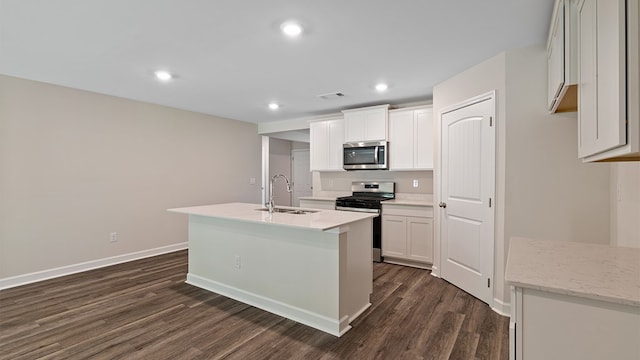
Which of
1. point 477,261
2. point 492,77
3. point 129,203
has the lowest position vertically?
point 477,261

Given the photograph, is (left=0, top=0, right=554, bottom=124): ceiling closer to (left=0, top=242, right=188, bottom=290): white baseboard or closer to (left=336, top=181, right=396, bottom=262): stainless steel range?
(left=336, top=181, right=396, bottom=262): stainless steel range

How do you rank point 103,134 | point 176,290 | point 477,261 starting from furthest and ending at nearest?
point 103,134
point 176,290
point 477,261

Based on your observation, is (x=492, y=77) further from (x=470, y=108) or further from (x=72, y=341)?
(x=72, y=341)

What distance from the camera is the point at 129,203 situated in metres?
4.42

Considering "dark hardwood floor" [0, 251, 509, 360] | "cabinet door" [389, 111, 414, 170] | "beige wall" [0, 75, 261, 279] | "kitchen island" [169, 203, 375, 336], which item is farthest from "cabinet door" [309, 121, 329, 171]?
"dark hardwood floor" [0, 251, 509, 360]

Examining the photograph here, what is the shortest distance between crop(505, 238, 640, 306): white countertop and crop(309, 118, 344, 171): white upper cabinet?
3.69 metres

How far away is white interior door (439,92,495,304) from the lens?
9.44 ft

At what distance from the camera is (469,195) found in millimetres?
3131

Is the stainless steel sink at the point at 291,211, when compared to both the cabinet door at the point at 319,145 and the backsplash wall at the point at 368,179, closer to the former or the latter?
the cabinet door at the point at 319,145

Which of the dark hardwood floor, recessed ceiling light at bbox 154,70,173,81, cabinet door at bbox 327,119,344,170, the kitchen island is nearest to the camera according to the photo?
the dark hardwood floor

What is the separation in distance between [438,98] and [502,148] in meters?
1.19

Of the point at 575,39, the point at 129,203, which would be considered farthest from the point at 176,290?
the point at 575,39

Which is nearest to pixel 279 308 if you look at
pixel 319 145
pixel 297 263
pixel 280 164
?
pixel 297 263

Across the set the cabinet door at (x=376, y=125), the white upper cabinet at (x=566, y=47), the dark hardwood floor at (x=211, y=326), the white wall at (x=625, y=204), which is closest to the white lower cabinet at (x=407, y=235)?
the dark hardwood floor at (x=211, y=326)
